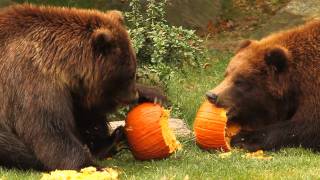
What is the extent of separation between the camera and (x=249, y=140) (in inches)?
328

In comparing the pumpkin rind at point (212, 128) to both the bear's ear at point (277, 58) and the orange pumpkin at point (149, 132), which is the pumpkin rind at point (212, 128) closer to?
the orange pumpkin at point (149, 132)

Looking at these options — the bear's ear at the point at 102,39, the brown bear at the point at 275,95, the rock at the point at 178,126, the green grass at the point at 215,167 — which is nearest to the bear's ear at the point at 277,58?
the brown bear at the point at 275,95

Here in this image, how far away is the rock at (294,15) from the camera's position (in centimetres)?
1515

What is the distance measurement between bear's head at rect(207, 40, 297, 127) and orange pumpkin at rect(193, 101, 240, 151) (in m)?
0.19

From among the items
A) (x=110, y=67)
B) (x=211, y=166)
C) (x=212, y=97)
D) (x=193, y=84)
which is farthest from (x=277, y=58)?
(x=193, y=84)

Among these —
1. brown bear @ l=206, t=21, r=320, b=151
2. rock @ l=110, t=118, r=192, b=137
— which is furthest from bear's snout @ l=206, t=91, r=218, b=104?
rock @ l=110, t=118, r=192, b=137

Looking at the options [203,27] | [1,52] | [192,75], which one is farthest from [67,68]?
[203,27]

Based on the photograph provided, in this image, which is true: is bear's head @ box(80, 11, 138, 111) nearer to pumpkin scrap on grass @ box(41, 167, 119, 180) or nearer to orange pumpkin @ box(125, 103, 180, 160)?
orange pumpkin @ box(125, 103, 180, 160)

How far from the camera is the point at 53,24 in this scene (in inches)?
288

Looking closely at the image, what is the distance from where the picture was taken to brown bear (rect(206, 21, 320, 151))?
26.7 ft

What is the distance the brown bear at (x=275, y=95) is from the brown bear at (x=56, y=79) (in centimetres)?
153

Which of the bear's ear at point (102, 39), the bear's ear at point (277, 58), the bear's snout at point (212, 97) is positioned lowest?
the bear's snout at point (212, 97)

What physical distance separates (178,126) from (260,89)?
1.71m

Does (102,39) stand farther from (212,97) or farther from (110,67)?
(212,97)
